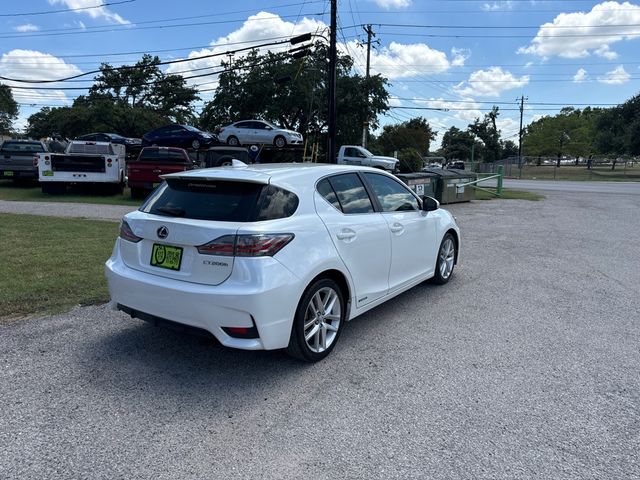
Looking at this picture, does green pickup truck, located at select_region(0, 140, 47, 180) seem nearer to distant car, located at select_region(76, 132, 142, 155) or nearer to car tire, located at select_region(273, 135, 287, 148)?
distant car, located at select_region(76, 132, 142, 155)

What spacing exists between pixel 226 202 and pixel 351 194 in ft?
4.44

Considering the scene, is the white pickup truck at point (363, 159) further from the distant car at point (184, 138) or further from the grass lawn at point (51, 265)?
the grass lawn at point (51, 265)

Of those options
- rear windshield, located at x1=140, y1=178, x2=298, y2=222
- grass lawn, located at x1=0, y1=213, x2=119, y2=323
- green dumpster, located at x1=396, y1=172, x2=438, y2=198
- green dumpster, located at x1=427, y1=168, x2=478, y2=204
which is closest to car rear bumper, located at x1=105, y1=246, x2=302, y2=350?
rear windshield, located at x1=140, y1=178, x2=298, y2=222

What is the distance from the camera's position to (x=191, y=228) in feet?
11.2

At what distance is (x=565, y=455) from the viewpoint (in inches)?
105

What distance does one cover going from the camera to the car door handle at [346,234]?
3939 mm

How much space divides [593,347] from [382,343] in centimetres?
189

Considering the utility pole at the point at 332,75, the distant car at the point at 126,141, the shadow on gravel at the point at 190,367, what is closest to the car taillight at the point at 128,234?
the shadow on gravel at the point at 190,367

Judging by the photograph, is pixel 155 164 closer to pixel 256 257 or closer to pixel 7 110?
pixel 256 257

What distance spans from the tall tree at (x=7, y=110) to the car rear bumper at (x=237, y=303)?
298 feet

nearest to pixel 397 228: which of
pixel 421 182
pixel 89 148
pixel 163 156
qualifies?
pixel 421 182

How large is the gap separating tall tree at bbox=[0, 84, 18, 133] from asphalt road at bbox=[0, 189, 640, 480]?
90.5m

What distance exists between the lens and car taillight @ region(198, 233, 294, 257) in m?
3.26

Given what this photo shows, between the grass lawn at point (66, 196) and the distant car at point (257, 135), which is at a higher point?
the distant car at point (257, 135)
